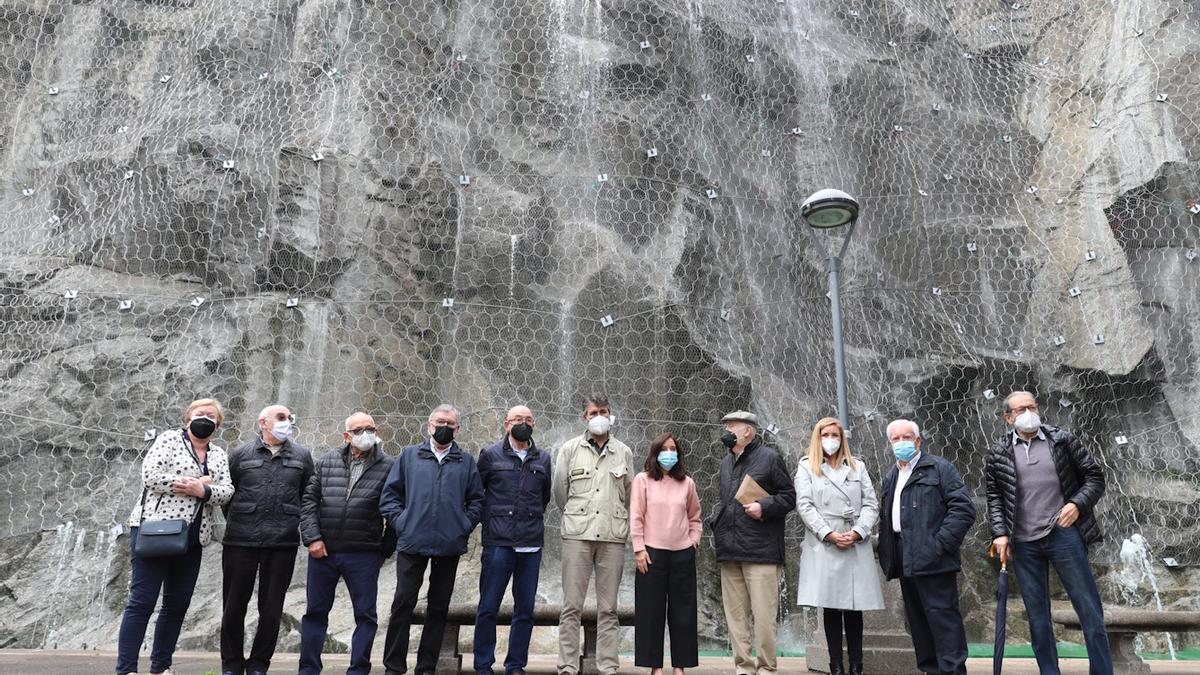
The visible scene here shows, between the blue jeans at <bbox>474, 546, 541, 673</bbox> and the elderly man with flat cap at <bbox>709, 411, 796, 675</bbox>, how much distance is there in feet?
3.75

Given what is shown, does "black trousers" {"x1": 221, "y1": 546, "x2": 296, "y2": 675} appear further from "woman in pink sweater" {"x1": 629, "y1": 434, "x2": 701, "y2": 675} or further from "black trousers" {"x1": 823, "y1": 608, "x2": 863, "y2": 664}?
"black trousers" {"x1": 823, "y1": 608, "x2": 863, "y2": 664}

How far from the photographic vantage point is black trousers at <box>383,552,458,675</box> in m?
4.72

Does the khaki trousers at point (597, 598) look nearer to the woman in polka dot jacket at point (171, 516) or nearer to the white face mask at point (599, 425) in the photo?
the white face mask at point (599, 425)

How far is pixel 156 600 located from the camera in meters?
4.51

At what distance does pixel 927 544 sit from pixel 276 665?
4.07 metres

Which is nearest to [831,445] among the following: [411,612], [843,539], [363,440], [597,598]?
[843,539]

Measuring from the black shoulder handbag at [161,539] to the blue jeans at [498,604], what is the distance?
1578 millimetres

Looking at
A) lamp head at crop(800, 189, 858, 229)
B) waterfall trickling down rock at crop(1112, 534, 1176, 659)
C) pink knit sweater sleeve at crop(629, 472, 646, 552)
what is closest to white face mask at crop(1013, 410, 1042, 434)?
lamp head at crop(800, 189, 858, 229)

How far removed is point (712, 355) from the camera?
9203 millimetres

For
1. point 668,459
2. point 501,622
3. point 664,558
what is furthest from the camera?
point 501,622

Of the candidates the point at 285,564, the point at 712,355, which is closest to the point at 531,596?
the point at 285,564

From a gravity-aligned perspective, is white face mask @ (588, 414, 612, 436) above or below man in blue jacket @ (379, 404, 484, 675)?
above

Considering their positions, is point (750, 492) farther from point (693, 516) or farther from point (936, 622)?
point (936, 622)

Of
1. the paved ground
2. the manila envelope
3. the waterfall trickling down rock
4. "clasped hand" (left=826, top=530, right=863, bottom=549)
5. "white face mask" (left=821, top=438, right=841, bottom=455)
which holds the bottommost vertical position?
the paved ground
